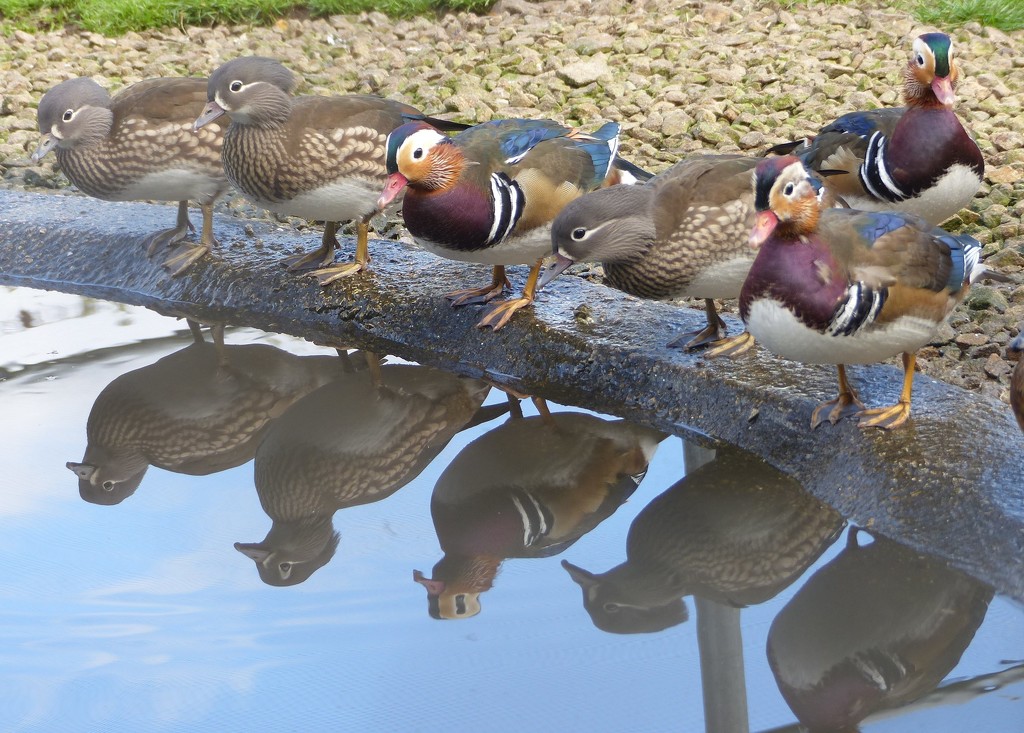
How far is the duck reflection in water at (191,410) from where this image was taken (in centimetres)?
→ 278

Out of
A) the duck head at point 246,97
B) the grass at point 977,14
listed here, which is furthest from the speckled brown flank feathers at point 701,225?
the grass at point 977,14

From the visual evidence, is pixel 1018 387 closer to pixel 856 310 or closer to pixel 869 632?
pixel 856 310

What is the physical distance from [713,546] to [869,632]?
387 millimetres

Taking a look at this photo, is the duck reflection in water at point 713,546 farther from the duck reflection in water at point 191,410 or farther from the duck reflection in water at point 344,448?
the duck reflection in water at point 191,410

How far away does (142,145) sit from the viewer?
12.0 feet

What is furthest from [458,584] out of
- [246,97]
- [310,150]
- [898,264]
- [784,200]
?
[246,97]

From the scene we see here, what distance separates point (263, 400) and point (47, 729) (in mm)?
1293

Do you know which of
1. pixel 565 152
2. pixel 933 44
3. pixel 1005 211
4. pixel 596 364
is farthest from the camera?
pixel 1005 211

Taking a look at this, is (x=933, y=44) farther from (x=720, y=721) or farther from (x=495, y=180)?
(x=720, y=721)

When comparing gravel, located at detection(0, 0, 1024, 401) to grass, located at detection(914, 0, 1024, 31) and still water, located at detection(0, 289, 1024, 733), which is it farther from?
still water, located at detection(0, 289, 1024, 733)

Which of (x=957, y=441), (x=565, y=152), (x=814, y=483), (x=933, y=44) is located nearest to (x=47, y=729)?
(x=814, y=483)

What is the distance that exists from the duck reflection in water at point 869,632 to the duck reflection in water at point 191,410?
137 centimetres

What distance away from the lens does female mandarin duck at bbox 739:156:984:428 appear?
2301 mm

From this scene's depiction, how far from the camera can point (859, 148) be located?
3.41 meters
